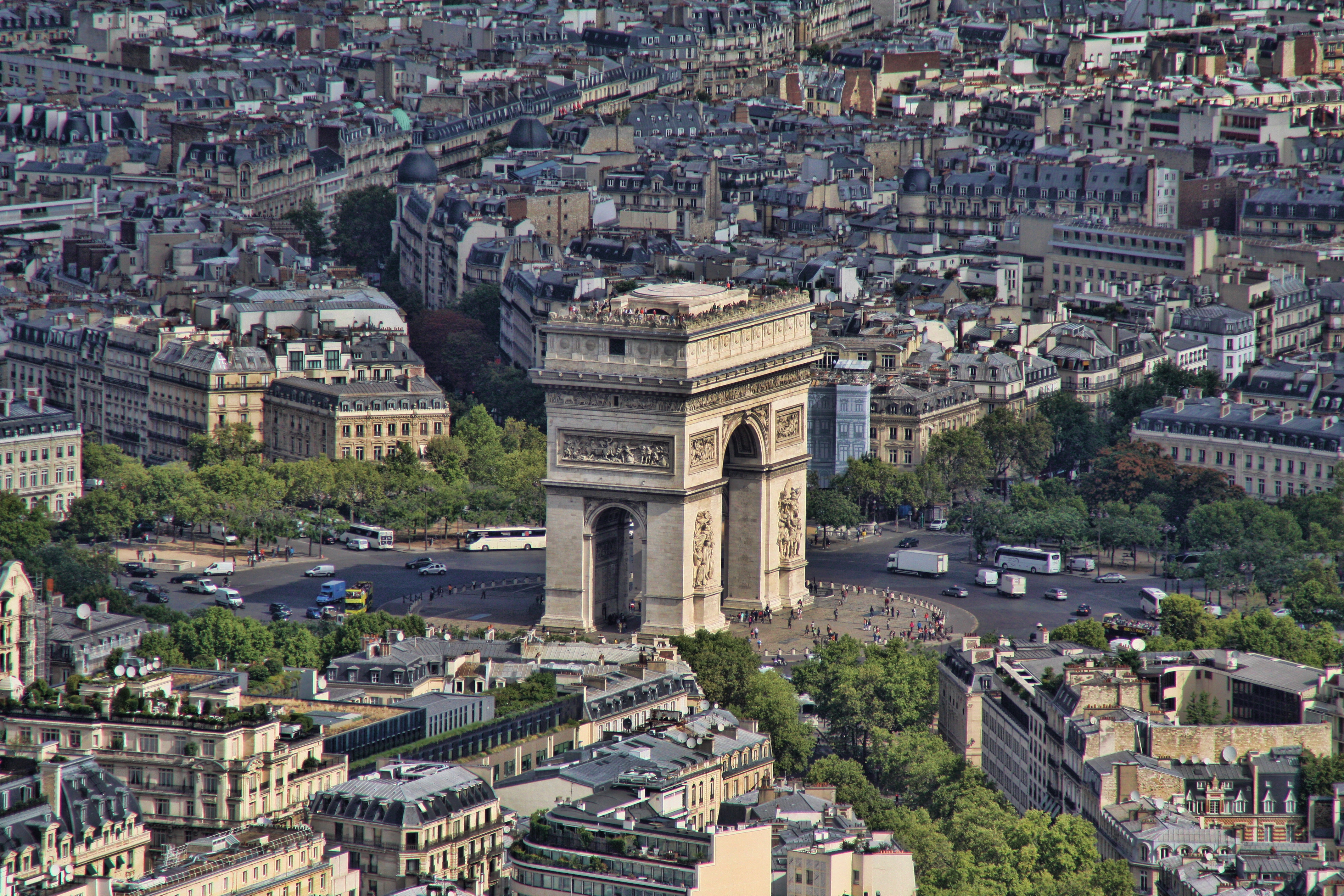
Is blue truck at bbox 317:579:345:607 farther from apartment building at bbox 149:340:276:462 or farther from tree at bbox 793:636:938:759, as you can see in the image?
apartment building at bbox 149:340:276:462

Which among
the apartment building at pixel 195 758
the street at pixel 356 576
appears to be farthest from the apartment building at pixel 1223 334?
the apartment building at pixel 195 758

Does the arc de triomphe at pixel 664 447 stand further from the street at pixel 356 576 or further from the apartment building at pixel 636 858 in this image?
the apartment building at pixel 636 858

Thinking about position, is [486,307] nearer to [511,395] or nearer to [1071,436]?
[511,395]

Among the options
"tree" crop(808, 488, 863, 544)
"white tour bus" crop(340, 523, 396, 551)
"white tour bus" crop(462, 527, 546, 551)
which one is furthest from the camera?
"tree" crop(808, 488, 863, 544)

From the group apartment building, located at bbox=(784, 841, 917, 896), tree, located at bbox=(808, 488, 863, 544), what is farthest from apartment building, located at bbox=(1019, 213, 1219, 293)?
apartment building, located at bbox=(784, 841, 917, 896)

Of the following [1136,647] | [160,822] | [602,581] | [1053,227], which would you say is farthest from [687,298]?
[1053,227]

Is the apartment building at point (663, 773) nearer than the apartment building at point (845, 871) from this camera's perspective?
No

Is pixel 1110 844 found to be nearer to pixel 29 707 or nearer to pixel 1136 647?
pixel 1136 647
